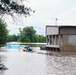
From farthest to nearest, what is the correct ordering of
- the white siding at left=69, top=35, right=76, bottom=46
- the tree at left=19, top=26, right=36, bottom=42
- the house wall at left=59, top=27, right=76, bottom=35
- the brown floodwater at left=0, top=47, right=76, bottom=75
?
the tree at left=19, top=26, right=36, bottom=42 < the white siding at left=69, top=35, right=76, bottom=46 < the house wall at left=59, top=27, right=76, bottom=35 < the brown floodwater at left=0, top=47, right=76, bottom=75

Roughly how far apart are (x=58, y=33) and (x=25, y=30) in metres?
68.1

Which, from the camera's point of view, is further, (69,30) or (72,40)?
(72,40)

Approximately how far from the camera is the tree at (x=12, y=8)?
36.8 feet

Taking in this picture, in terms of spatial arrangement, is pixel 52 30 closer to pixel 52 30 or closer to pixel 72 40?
pixel 52 30

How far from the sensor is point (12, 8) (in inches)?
456

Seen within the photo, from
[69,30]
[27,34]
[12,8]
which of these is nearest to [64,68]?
[12,8]

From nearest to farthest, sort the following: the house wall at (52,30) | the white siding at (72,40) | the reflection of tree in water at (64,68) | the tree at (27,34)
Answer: the reflection of tree in water at (64,68), the white siding at (72,40), the house wall at (52,30), the tree at (27,34)

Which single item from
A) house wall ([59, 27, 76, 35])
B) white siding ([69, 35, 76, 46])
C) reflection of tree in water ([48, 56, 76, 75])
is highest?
house wall ([59, 27, 76, 35])

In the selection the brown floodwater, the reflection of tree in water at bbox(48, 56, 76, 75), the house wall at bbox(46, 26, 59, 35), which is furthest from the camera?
the house wall at bbox(46, 26, 59, 35)

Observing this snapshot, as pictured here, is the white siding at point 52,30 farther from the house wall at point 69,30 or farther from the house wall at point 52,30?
the house wall at point 69,30

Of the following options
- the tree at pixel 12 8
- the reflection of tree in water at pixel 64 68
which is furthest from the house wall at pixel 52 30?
the tree at pixel 12 8

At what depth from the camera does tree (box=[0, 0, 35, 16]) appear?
11.2m

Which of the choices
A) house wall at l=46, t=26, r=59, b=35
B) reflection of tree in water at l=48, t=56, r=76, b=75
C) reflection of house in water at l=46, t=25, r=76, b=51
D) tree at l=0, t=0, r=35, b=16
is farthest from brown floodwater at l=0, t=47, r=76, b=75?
house wall at l=46, t=26, r=59, b=35

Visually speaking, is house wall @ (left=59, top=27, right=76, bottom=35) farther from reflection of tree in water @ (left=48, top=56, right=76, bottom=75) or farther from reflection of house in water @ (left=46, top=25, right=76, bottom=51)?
reflection of tree in water @ (left=48, top=56, right=76, bottom=75)
